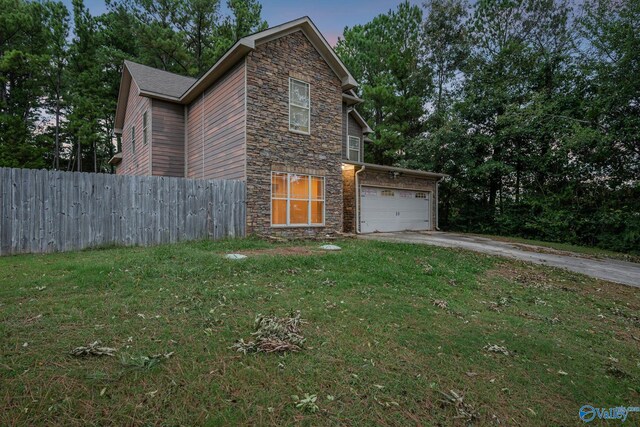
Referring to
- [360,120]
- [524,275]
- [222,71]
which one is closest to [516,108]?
[360,120]

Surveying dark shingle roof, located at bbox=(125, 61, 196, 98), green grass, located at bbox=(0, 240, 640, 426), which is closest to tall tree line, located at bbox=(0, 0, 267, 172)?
dark shingle roof, located at bbox=(125, 61, 196, 98)

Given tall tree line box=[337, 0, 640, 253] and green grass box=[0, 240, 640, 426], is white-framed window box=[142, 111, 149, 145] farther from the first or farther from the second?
tall tree line box=[337, 0, 640, 253]

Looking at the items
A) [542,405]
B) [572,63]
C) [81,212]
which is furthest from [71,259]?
[572,63]

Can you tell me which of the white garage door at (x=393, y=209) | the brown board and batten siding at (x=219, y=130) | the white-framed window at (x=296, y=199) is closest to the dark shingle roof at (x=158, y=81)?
the brown board and batten siding at (x=219, y=130)

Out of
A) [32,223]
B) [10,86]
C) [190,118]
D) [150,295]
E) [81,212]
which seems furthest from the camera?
[10,86]

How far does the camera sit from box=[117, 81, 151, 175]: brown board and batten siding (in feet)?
39.5

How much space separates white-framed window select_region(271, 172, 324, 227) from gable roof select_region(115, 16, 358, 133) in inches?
152

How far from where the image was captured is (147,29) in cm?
1897

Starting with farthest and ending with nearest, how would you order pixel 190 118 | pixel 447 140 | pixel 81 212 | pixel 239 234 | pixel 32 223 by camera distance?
pixel 447 140
pixel 190 118
pixel 239 234
pixel 81 212
pixel 32 223

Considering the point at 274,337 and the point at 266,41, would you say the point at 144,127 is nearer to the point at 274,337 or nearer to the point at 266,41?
the point at 266,41

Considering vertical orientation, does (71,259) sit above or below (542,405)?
above

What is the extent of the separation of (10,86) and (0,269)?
80.5 feet

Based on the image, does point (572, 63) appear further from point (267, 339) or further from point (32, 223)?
point (32, 223)

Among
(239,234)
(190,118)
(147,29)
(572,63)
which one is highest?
(147,29)
